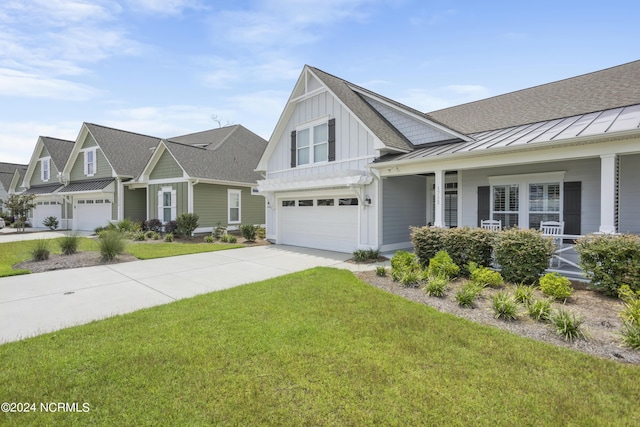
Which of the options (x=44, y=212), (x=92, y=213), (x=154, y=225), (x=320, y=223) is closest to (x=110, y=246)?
(x=320, y=223)

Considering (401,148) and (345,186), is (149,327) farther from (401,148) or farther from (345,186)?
(401,148)

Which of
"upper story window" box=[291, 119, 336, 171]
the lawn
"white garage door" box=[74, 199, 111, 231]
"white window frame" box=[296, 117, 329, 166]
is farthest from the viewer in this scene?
"white garage door" box=[74, 199, 111, 231]

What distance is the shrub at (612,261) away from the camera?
18.2ft

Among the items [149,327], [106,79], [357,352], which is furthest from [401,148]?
[106,79]

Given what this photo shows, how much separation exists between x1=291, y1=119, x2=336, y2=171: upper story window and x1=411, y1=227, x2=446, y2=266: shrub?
204 inches

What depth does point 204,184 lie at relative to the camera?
17875 mm

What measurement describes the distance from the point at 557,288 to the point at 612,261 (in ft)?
4.37

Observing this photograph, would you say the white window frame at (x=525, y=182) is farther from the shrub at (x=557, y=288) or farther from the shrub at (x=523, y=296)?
the shrub at (x=523, y=296)

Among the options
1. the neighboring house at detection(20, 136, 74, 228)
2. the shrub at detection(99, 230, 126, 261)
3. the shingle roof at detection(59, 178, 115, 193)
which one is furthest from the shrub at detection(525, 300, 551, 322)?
the neighboring house at detection(20, 136, 74, 228)

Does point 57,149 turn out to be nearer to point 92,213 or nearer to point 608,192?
point 92,213

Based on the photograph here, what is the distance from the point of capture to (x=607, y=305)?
210 inches

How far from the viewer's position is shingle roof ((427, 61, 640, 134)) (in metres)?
9.87

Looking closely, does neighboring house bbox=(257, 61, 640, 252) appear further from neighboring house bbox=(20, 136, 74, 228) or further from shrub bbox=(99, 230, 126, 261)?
neighboring house bbox=(20, 136, 74, 228)

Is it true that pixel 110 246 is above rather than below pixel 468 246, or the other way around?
below
